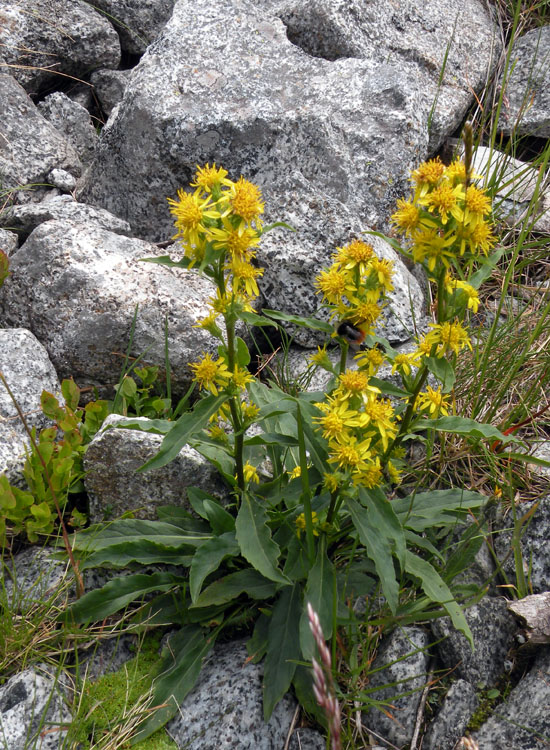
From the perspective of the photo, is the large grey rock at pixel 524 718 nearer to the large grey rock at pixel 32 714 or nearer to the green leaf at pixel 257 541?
the green leaf at pixel 257 541

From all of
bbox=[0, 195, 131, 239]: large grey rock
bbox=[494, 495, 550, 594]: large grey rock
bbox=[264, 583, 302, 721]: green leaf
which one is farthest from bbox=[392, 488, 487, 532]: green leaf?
bbox=[0, 195, 131, 239]: large grey rock

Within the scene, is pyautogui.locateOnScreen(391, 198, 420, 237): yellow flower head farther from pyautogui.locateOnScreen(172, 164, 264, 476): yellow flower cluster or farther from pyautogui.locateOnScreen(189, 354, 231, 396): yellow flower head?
pyautogui.locateOnScreen(189, 354, 231, 396): yellow flower head

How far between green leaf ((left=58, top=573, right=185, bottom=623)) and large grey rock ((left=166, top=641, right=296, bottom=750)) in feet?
1.14

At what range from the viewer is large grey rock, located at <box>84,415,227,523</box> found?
2.75m

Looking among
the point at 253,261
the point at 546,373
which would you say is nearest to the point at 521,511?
the point at 546,373

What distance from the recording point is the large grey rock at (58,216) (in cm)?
357

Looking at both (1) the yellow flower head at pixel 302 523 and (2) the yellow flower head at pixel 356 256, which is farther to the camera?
(1) the yellow flower head at pixel 302 523

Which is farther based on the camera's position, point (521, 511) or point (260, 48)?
point (260, 48)

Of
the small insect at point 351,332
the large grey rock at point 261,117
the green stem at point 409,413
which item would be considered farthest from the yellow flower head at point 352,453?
the large grey rock at point 261,117

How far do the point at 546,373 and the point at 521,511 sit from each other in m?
0.75

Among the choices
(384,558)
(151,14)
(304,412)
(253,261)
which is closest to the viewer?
(384,558)

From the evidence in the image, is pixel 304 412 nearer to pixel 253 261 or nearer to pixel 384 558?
pixel 384 558

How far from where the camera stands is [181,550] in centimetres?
257

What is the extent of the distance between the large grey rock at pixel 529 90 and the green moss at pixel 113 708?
151 inches
